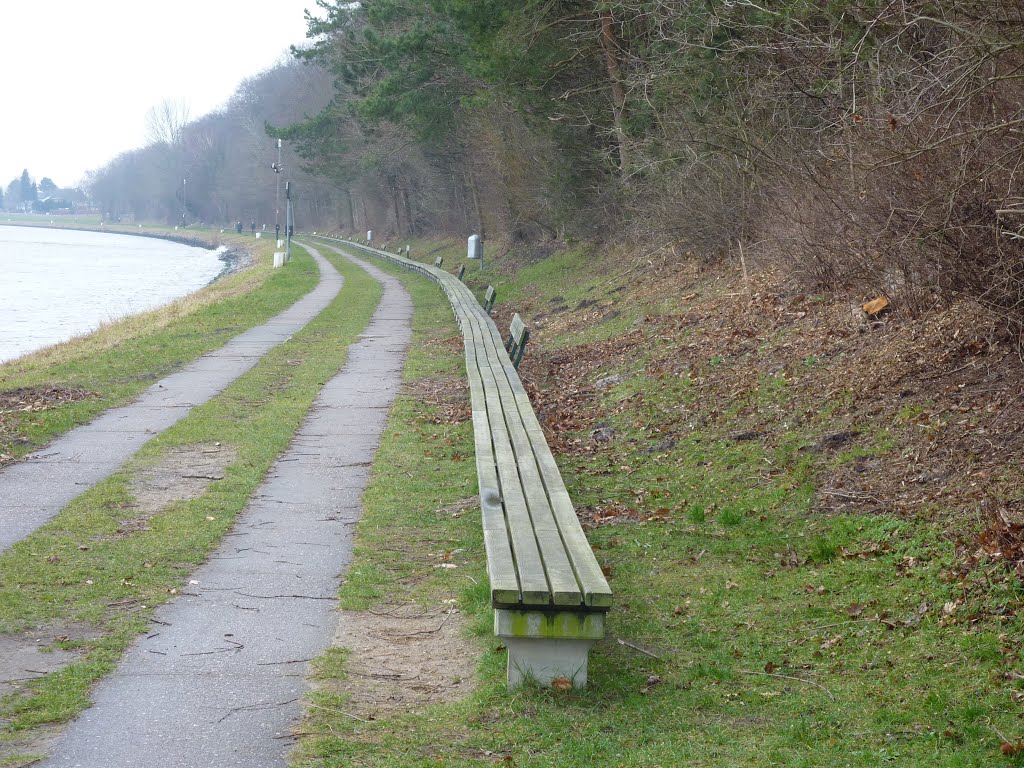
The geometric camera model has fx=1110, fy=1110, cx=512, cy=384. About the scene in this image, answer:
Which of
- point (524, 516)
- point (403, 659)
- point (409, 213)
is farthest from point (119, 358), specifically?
point (409, 213)

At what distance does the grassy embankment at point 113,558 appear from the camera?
450 centimetres

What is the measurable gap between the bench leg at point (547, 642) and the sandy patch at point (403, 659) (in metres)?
0.29

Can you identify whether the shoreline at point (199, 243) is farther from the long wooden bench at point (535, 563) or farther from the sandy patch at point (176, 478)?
the long wooden bench at point (535, 563)

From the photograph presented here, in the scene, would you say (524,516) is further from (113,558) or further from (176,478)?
(176,478)

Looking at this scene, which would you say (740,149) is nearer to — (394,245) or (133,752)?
(133,752)

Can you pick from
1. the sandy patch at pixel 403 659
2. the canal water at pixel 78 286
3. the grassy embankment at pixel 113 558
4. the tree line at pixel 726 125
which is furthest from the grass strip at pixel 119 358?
the tree line at pixel 726 125

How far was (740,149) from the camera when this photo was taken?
1406 cm

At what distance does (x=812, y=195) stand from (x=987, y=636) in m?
7.06

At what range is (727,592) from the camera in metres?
5.82

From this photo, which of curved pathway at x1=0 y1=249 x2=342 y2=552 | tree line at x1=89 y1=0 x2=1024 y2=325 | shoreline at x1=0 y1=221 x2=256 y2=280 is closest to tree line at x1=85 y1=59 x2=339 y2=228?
shoreline at x1=0 y1=221 x2=256 y2=280

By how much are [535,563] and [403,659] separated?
0.74 m

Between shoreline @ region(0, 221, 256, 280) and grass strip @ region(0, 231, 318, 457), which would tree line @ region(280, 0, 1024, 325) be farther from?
shoreline @ region(0, 221, 256, 280)

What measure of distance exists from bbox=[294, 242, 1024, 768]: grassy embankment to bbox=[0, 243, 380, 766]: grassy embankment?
38.7 inches

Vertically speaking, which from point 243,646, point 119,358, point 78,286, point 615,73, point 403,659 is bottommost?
point 403,659
